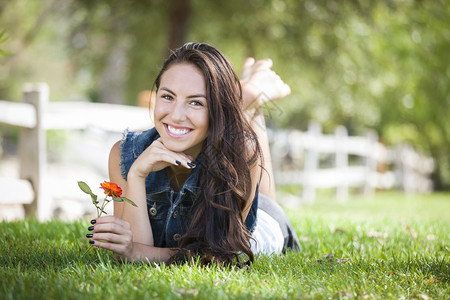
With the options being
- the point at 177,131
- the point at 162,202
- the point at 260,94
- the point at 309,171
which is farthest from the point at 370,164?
the point at 177,131

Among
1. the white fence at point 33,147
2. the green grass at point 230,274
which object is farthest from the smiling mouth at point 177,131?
the white fence at point 33,147

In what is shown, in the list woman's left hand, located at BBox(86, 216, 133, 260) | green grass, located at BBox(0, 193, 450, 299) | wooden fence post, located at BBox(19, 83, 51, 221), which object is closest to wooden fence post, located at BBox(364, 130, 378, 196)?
wooden fence post, located at BBox(19, 83, 51, 221)

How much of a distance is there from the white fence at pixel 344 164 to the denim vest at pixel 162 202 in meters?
7.44

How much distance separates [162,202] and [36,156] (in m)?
2.99

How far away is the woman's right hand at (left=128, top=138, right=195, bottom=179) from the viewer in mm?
2516

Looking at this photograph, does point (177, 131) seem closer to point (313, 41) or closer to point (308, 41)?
point (308, 41)

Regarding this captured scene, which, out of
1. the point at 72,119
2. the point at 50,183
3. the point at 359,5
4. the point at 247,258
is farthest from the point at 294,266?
the point at 359,5

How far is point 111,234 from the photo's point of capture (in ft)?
7.70

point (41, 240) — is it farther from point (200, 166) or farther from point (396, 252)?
point (396, 252)

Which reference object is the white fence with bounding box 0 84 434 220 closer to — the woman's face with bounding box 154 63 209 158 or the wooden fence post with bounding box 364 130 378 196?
the wooden fence post with bounding box 364 130 378 196

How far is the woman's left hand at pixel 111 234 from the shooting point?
233cm

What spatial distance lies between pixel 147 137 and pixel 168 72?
1.49 feet

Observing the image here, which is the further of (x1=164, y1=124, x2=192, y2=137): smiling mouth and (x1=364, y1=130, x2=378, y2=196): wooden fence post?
(x1=364, y1=130, x2=378, y2=196): wooden fence post

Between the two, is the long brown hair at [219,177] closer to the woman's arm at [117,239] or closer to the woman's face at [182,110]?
the woman's face at [182,110]
